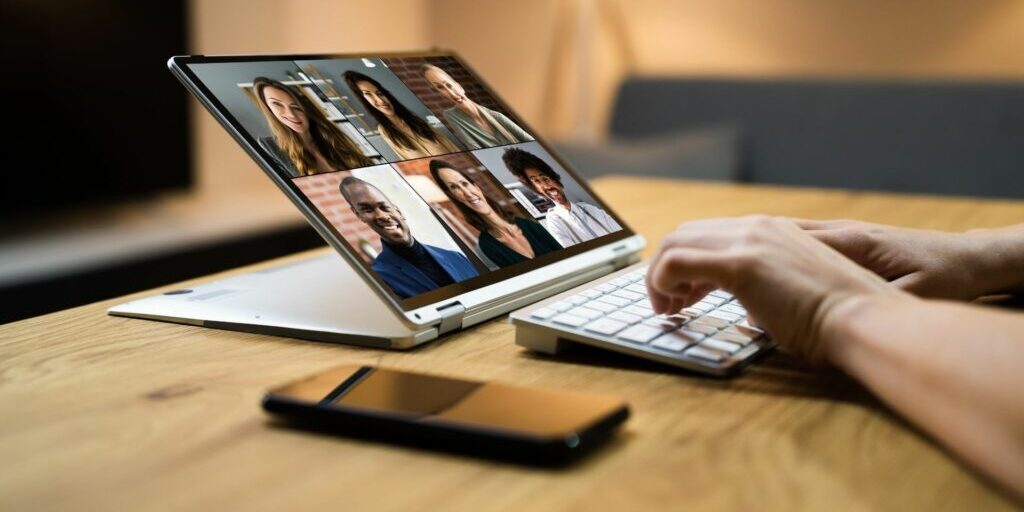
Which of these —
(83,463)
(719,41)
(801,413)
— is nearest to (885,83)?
(719,41)

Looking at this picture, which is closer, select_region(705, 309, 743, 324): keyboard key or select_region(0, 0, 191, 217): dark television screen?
select_region(705, 309, 743, 324): keyboard key

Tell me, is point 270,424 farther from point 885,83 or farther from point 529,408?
point 885,83

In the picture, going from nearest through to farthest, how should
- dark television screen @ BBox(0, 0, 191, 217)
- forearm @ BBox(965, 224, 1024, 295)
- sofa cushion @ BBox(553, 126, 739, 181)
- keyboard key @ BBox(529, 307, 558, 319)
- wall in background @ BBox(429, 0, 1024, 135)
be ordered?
keyboard key @ BBox(529, 307, 558, 319)
forearm @ BBox(965, 224, 1024, 295)
dark television screen @ BBox(0, 0, 191, 217)
sofa cushion @ BBox(553, 126, 739, 181)
wall in background @ BBox(429, 0, 1024, 135)

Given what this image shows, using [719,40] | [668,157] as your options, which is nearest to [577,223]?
[668,157]

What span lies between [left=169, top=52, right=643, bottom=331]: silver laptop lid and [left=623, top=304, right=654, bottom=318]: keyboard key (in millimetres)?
100

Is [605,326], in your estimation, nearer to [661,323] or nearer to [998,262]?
[661,323]

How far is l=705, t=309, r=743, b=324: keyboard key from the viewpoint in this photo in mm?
755

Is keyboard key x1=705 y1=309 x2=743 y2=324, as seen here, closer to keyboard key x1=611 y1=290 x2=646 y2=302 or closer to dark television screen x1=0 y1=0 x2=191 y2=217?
keyboard key x1=611 y1=290 x2=646 y2=302

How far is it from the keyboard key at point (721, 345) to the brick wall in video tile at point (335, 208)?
222 millimetres

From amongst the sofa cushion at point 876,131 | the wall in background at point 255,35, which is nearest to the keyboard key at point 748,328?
the sofa cushion at point 876,131

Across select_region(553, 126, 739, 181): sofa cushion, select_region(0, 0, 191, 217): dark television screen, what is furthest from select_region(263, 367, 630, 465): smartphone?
select_region(0, 0, 191, 217): dark television screen

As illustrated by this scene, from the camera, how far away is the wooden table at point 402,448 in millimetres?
496

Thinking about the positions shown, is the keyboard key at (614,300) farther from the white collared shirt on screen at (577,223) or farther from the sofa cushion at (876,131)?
the sofa cushion at (876,131)

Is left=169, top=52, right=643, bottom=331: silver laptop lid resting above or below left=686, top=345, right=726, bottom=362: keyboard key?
above
